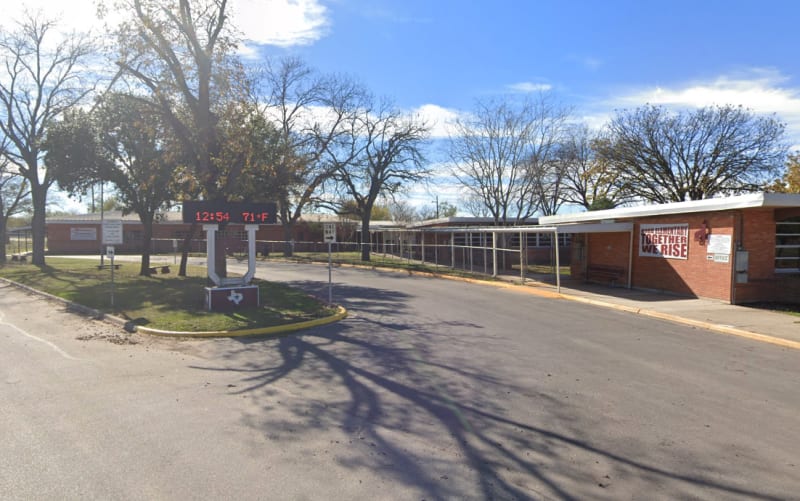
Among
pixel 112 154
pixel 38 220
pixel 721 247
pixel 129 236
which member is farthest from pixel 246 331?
pixel 129 236

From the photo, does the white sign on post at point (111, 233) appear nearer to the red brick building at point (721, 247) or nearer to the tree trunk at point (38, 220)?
the red brick building at point (721, 247)

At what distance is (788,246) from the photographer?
1534 cm

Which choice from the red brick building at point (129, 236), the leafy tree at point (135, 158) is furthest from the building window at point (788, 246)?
the red brick building at point (129, 236)

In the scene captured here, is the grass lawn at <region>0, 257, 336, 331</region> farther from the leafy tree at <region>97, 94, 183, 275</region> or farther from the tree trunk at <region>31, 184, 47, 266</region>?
the tree trunk at <region>31, 184, 47, 266</region>

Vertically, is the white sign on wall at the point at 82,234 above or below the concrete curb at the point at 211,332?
above

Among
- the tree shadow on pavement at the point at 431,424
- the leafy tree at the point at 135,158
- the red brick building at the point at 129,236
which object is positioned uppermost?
the leafy tree at the point at 135,158

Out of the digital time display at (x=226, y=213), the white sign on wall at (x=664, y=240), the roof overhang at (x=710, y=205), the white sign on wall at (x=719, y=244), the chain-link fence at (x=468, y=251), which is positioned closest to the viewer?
the digital time display at (x=226, y=213)

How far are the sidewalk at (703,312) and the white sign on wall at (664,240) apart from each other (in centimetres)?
138

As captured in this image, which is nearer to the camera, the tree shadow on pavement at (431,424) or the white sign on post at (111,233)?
the tree shadow on pavement at (431,424)

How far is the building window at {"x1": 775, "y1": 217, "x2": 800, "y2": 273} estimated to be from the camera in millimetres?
15213

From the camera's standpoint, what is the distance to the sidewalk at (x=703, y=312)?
1088cm

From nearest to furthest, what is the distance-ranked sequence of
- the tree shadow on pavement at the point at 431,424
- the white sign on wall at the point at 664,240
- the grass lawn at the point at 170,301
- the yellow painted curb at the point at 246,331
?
the tree shadow on pavement at the point at 431,424
the yellow painted curb at the point at 246,331
the grass lawn at the point at 170,301
the white sign on wall at the point at 664,240

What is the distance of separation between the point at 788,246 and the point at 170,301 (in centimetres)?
1821

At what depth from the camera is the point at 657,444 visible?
503 centimetres
